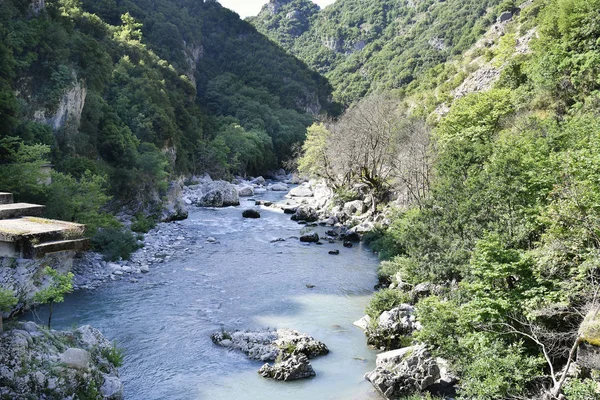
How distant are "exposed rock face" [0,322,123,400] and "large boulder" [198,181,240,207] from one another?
33369mm

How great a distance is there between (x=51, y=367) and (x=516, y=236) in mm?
12824

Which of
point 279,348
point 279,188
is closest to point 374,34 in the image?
point 279,188

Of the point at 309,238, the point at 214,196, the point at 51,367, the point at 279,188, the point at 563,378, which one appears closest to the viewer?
the point at 563,378

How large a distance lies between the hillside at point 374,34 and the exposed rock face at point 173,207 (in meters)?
51.1

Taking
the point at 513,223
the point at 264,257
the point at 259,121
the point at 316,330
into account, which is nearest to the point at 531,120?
the point at 513,223

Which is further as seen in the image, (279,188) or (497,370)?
(279,188)

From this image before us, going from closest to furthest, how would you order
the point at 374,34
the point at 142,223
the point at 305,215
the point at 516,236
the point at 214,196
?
the point at 516,236
the point at 142,223
the point at 305,215
the point at 214,196
the point at 374,34

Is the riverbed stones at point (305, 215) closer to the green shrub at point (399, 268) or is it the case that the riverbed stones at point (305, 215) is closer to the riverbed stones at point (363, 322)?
the green shrub at point (399, 268)

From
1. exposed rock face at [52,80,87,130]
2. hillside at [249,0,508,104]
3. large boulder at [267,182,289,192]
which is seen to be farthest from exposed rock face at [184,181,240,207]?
hillside at [249,0,508,104]

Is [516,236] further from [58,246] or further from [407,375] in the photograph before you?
[58,246]

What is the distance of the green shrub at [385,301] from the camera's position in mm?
17750

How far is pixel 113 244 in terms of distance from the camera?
81.4ft

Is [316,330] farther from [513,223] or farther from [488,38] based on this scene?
[488,38]

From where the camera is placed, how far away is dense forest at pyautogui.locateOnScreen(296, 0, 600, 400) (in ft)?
37.1
